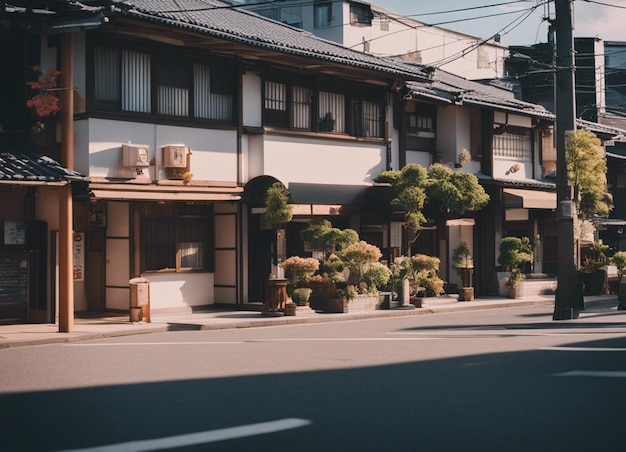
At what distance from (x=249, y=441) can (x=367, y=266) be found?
66.0 feet

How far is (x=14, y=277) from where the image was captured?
23.2m

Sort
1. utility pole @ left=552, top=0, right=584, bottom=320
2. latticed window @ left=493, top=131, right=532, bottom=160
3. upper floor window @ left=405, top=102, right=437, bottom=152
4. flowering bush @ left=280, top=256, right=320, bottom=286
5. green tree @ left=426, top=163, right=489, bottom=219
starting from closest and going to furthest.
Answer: utility pole @ left=552, top=0, right=584, bottom=320
flowering bush @ left=280, top=256, right=320, bottom=286
green tree @ left=426, top=163, right=489, bottom=219
upper floor window @ left=405, top=102, right=437, bottom=152
latticed window @ left=493, top=131, right=532, bottom=160

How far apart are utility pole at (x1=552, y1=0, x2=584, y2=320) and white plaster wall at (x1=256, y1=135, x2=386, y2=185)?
775 centimetres

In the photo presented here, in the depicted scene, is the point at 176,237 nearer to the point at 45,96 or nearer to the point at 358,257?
the point at 358,257

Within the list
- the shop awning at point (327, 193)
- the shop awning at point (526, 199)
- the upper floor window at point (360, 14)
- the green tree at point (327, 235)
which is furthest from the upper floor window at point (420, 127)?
the upper floor window at point (360, 14)

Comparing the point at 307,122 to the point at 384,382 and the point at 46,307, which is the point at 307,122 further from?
the point at 384,382

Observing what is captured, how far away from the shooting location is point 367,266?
93.1 feet

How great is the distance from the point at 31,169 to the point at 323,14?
1603 inches

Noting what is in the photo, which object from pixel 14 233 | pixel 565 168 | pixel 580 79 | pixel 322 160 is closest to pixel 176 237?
pixel 14 233

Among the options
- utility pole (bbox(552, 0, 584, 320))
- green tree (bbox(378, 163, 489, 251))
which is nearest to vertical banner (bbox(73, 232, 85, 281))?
green tree (bbox(378, 163, 489, 251))

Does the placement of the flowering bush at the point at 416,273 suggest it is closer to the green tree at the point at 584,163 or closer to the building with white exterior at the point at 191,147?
the building with white exterior at the point at 191,147

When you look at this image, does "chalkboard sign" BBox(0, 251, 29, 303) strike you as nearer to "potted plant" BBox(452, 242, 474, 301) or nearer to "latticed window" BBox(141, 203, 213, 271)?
"latticed window" BBox(141, 203, 213, 271)

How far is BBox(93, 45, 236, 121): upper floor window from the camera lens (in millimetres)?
24375

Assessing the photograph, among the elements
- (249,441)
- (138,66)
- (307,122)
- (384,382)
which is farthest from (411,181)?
(249,441)
